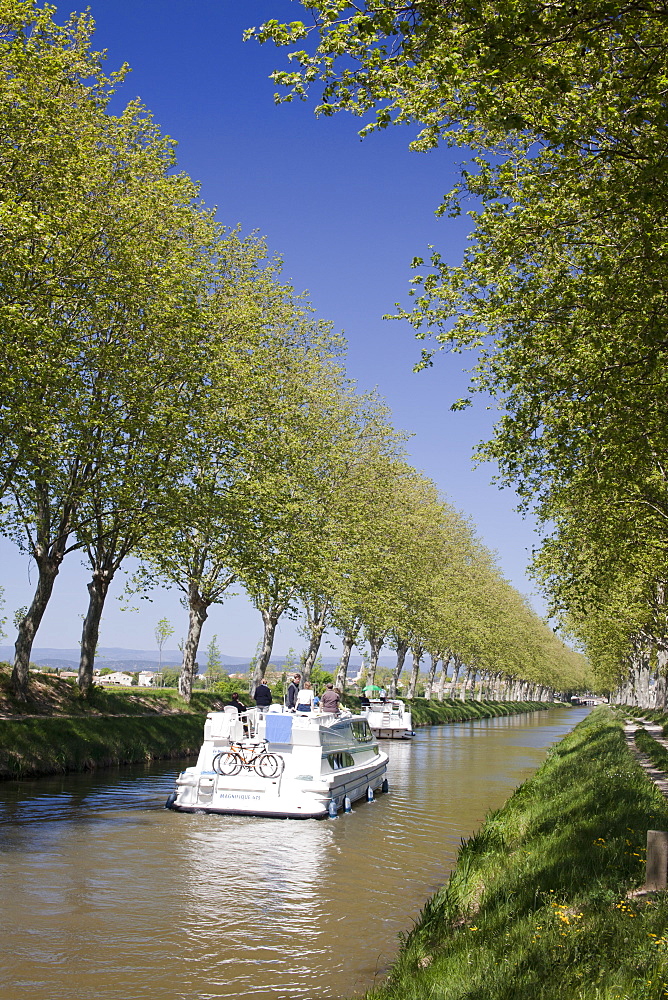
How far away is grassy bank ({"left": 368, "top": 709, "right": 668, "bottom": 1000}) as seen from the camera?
716cm

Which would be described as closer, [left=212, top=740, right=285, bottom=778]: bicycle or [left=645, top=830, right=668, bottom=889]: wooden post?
[left=645, top=830, right=668, bottom=889]: wooden post

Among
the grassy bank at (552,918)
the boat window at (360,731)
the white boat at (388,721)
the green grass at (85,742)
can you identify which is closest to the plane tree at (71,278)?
the green grass at (85,742)

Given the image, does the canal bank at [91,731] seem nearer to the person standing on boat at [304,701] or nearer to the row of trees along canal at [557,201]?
the person standing on boat at [304,701]

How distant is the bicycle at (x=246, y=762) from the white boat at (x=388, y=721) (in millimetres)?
28443

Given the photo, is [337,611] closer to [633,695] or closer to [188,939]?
[188,939]

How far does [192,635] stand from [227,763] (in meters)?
20.3

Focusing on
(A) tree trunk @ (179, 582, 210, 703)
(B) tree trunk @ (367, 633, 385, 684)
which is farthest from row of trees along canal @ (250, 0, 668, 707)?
(B) tree trunk @ (367, 633, 385, 684)

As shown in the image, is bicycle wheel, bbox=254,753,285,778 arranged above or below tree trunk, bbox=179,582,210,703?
below

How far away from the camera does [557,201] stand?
15969 millimetres

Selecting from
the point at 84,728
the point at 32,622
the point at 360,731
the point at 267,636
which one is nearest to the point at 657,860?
the point at 360,731

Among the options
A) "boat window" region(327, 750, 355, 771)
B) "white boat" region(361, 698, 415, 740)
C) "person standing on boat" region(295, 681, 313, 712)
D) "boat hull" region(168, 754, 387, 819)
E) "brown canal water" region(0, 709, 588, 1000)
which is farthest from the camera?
"white boat" region(361, 698, 415, 740)

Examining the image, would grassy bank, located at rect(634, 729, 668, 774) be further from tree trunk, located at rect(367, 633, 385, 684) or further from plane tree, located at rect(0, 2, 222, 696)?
tree trunk, located at rect(367, 633, 385, 684)

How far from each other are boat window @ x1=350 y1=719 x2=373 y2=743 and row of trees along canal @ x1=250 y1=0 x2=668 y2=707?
8623 mm

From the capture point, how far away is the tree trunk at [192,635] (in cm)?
4009
